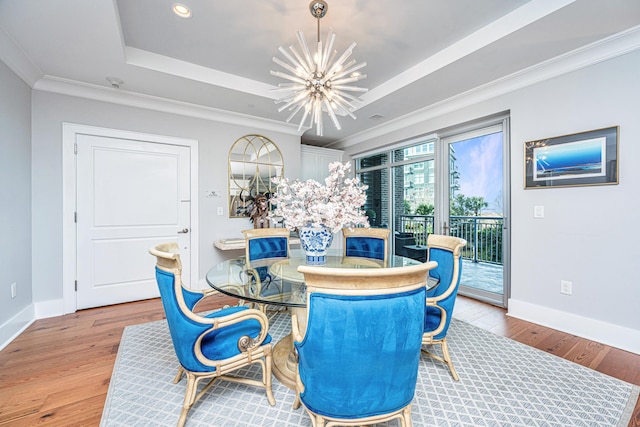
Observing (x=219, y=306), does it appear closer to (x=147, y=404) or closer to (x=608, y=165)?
(x=147, y=404)

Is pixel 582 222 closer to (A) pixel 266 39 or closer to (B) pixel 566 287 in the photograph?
(B) pixel 566 287

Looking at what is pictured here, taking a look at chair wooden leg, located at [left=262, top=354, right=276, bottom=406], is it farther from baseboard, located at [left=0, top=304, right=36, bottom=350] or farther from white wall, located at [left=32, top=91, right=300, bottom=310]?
white wall, located at [left=32, top=91, right=300, bottom=310]

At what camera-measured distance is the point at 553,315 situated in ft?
8.70

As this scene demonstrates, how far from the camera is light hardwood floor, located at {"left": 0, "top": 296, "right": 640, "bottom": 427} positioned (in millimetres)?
1580

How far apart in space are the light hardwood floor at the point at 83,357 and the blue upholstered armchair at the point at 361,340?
55.8 inches

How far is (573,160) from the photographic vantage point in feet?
8.28

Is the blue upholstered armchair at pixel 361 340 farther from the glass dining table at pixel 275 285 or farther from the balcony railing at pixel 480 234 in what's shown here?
the balcony railing at pixel 480 234

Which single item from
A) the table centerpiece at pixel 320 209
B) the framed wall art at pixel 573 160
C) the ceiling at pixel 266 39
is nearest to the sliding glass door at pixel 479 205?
the framed wall art at pixel 573 160

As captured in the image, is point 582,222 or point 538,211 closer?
point 582,222

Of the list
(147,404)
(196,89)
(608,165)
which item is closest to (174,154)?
(196,89)

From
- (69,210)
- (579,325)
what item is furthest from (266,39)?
(579,325)

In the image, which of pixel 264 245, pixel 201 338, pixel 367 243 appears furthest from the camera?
pixel 367 243

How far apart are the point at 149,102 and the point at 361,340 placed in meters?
3.87

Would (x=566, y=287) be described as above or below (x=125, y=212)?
below
